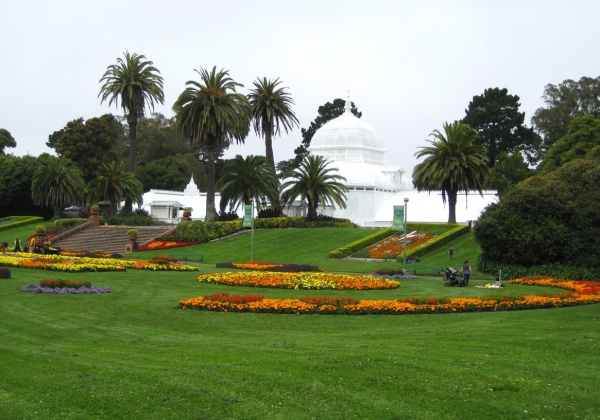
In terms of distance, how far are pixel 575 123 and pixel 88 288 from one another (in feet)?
162

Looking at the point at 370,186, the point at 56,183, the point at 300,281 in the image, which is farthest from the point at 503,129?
the point at 300,281

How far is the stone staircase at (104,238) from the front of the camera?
51.1 metres

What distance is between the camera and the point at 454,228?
4806cm

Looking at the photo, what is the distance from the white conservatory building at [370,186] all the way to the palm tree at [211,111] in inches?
401

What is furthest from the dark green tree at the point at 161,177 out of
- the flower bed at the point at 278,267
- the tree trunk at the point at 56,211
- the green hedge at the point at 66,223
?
the flower bed at the point at 278,267

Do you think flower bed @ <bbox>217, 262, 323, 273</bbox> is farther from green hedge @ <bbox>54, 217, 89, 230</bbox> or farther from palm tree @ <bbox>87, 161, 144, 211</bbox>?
palm tree @ <bbox>87, 161, 144, 211</bbox>

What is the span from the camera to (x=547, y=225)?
115 feet

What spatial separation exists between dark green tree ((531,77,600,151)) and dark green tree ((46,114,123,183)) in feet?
164

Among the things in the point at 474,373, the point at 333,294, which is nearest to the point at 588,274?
the point at 333,294

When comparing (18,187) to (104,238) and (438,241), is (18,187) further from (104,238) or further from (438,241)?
(438,241)

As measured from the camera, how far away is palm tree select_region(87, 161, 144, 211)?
196 feet

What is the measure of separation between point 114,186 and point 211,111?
11.1 meters

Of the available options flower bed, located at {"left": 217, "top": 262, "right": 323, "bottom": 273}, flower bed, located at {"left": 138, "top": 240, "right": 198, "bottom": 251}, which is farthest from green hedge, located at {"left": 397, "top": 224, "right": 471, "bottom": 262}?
flower bed, located at {"left": 138, "top": 240, "right": 198, "bottom": 251}

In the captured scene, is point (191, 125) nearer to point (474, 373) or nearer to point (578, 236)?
point (578, 236)
